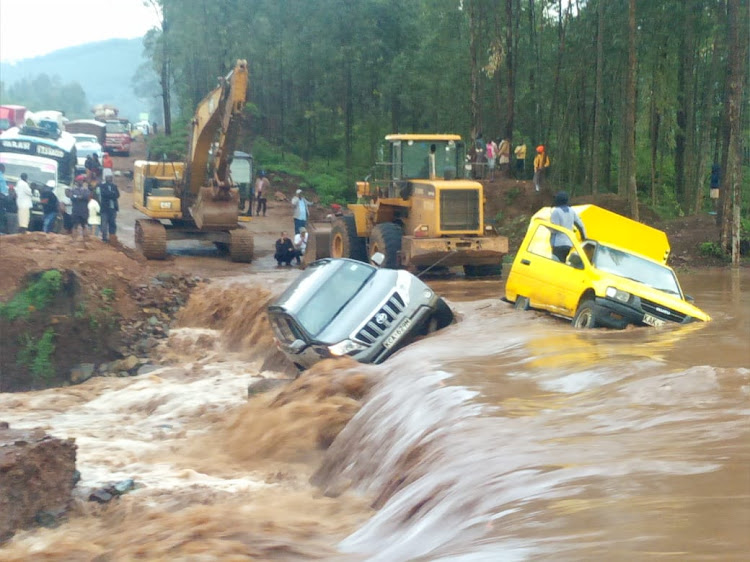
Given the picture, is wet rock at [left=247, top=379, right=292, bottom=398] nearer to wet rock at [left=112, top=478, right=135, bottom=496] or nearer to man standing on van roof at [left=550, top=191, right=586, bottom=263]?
wet rock at [left=112, top=478, right=135, bottom=496]

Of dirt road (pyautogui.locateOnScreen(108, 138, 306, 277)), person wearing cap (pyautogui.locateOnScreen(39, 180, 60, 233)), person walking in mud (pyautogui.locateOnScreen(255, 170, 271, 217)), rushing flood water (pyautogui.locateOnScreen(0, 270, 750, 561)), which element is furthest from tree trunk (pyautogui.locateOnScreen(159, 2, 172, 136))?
rushing flood water (pyautogui.locateOnScreen(0, 270, 750, 561))

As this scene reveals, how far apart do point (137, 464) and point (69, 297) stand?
9636 millimetres

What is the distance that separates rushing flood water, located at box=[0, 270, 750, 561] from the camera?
5816 millimetres

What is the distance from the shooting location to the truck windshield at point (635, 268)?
13977mm

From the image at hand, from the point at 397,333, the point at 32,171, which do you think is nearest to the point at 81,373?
the point at 397,333

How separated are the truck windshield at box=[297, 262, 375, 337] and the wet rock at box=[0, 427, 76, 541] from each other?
3.92 meters

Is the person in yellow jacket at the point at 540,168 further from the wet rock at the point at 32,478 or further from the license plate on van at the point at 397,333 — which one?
the wet rock at the point at 32,478

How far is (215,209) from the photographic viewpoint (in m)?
25.9

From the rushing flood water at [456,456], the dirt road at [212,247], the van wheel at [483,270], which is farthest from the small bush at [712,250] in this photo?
the dirt road at [212,247]

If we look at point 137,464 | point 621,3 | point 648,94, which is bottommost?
point 137,464

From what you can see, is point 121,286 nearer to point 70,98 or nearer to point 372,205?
point 372,205

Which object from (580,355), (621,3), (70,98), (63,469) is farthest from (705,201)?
(70,98)

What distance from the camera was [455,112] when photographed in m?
48.2

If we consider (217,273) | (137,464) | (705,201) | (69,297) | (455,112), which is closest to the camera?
(137,464)
